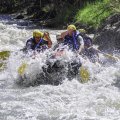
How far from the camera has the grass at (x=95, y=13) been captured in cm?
1938

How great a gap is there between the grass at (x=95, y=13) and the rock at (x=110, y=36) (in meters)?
1.95

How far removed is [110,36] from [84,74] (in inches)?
238

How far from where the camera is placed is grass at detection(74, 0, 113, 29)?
19.4 metres

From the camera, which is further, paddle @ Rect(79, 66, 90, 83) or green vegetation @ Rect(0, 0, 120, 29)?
green vegetation @ Rect(0, 0, 120, 29)

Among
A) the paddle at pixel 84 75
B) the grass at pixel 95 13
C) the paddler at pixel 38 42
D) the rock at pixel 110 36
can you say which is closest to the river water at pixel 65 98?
the paddle at pixel 84 75

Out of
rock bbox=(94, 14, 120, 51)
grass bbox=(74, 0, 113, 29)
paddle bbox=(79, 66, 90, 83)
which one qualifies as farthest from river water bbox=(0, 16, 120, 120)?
grass bbox=(74, 0, 113, 29)

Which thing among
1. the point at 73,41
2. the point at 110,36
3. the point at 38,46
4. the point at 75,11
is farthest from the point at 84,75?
the point at 75,11

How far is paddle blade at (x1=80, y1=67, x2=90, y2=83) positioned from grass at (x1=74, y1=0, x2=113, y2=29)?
9.04 meters

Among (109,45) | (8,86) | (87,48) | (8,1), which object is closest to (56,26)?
(109,45)

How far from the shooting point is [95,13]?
67.0ft

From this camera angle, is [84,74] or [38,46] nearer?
[84,74]

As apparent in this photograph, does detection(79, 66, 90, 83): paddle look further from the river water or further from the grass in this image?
the grass

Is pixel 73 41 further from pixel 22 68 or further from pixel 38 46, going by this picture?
pixel 22 68

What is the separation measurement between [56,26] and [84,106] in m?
16.5
